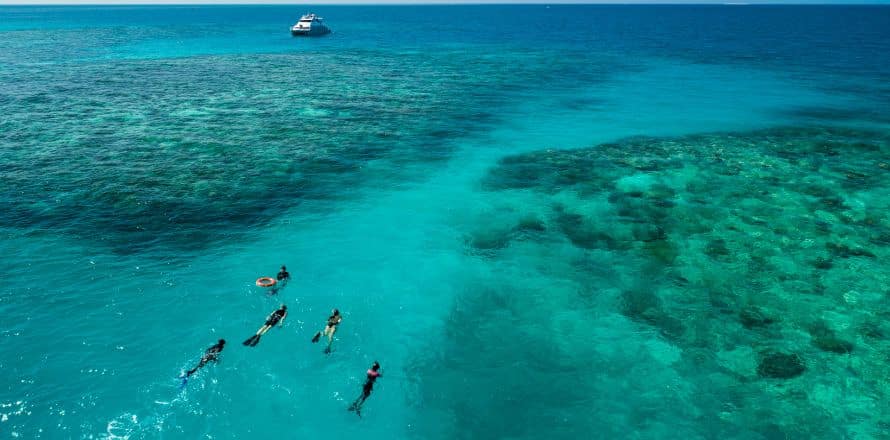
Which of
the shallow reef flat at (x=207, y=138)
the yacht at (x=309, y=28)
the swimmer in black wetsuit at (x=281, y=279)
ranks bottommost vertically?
the swimmer in black wetsuit at (x=281, y=279)

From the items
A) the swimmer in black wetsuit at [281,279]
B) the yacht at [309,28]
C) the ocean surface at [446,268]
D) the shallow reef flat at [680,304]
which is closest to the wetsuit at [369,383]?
the ocean surface at [446,268]

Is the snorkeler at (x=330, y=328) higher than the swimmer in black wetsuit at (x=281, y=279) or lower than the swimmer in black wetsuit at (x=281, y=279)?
lower

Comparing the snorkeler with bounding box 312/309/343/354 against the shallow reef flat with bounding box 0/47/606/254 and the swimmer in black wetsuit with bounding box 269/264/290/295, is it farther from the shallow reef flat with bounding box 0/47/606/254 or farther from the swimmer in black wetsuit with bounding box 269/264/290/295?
the shallow reef flat with bounding box 0/47/606/254

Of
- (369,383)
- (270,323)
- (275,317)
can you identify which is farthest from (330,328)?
(369,383)

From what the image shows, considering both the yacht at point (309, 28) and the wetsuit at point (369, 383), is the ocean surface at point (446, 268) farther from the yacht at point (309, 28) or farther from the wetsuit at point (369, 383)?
the yacht at point (309, 28)

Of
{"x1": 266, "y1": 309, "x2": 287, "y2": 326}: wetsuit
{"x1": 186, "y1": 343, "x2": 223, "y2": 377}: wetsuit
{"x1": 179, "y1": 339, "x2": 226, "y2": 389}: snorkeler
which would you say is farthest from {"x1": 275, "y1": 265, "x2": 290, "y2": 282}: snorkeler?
{"x1": 186, "y1": 343, "x2": 223, "y2": 377}: wetsuit

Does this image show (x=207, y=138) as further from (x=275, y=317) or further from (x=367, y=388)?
(x=367, y=388)
